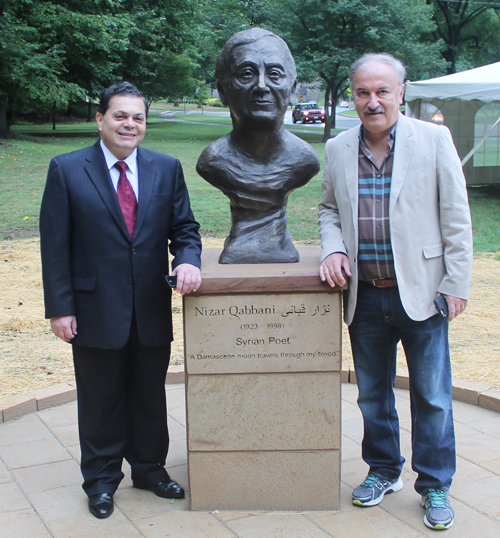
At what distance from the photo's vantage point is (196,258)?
10.2ft

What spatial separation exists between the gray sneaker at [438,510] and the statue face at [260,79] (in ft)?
6.44

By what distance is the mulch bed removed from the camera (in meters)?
4.87

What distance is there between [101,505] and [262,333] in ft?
3.78

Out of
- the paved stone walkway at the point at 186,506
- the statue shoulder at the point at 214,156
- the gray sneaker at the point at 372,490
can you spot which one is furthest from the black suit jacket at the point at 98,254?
the gray sneaker at the point at 372,490

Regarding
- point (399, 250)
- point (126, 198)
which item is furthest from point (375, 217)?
point (126, 198)

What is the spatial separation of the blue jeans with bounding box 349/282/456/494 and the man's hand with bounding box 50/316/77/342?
1.30 metres

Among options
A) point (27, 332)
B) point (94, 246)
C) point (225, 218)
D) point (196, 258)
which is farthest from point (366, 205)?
point (225, 218)

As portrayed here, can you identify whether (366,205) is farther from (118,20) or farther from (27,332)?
(118,20)

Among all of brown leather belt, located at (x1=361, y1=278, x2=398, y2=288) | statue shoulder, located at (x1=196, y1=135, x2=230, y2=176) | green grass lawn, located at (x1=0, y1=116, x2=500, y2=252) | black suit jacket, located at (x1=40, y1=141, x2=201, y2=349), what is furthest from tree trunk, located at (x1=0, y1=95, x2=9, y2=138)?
brown leather belt, located at (x1=361, y1=278, x2=398, y2=288)

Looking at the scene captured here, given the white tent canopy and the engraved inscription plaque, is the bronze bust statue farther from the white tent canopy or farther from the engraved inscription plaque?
the white tent canopy

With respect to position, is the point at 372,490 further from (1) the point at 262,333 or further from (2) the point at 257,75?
(2) the point at 257,75

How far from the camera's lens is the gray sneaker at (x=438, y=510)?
9.92 feet

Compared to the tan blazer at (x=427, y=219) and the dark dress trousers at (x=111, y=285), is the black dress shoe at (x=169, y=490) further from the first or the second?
the tan blazer at (x=427, y=219)

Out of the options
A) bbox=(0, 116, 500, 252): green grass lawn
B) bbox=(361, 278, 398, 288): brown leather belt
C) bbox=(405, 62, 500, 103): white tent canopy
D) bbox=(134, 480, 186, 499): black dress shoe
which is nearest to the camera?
bbox=(361, 278, 398, 288): brown leather belt
